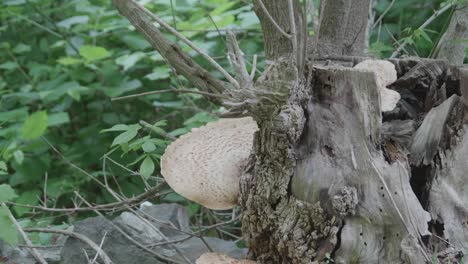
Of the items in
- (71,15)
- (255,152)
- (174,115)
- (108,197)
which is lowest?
(108,197)

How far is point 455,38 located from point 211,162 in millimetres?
1454

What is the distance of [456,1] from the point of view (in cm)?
294

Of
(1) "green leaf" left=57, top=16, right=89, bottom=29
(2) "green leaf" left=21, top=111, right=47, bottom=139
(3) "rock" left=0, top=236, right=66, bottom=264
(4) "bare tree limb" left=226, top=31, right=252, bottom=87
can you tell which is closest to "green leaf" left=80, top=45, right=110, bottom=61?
(1) "green leaf" left=57, top=16, right=89, bottom=29

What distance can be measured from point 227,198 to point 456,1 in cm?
148

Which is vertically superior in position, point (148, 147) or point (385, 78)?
point (385, 78)

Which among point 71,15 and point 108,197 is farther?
point 71,15

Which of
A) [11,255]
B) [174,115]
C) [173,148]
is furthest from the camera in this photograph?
[174,115]

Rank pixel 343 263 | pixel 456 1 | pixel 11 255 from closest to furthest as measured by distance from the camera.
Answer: pixel 343 263 → pixel 456 1 → pixel 11 255

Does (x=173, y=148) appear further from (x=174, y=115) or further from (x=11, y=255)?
(x=174, y=115)

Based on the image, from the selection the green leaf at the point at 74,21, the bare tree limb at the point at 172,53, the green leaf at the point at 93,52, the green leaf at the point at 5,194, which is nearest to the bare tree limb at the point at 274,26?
the bare tree limb at the point at 172,53

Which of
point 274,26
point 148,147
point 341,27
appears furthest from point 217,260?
point 341,27

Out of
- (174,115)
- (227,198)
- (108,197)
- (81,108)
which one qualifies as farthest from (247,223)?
(81,108)

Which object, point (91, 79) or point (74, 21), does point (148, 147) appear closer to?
point (91, 79)

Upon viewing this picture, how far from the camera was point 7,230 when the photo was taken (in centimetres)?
227
